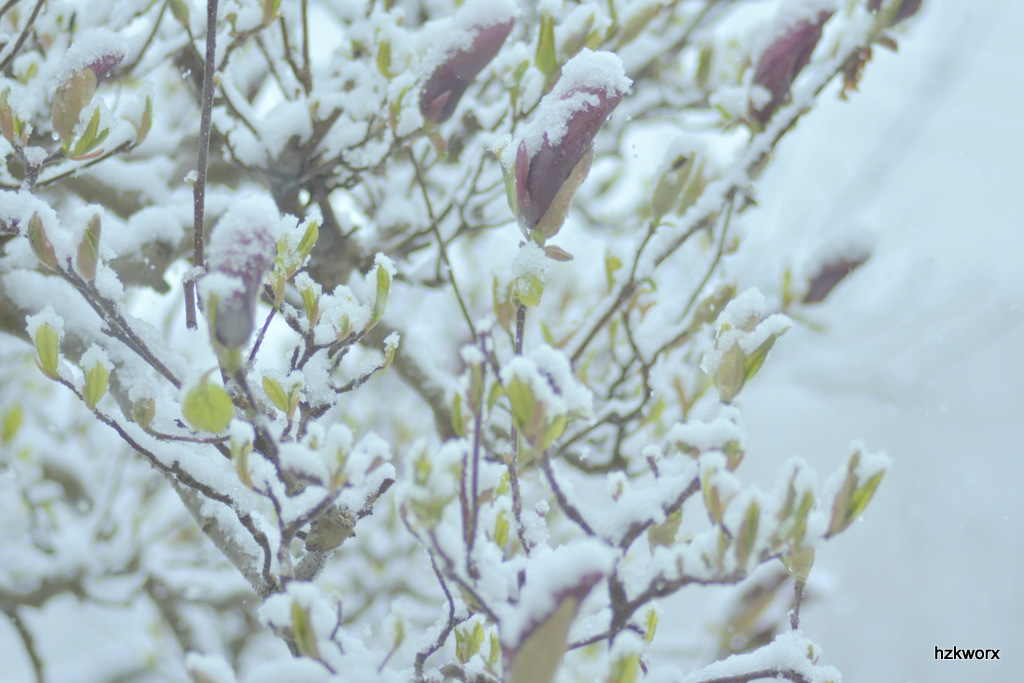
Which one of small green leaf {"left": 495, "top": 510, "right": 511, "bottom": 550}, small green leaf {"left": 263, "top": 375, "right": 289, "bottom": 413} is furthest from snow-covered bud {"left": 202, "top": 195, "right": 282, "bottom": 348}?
small green leaf {"left": 495, "top": 510, "right": 511, "bottom": 550}

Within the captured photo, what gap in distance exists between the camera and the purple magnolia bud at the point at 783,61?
74 centimetres

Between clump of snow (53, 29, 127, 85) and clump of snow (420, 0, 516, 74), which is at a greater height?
clump of snow (420, 0, 516, 74)

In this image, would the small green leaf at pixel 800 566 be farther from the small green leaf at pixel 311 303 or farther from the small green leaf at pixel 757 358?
the small green leaf at pixel 311 303

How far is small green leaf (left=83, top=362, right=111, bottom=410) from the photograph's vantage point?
50 centimetres

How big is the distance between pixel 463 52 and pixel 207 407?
428mm

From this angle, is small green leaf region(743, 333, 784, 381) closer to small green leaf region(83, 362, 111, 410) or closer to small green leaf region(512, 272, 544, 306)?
small green leaf region(512, 272, 544, 306)

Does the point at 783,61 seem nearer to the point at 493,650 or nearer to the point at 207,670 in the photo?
the point at 493,650

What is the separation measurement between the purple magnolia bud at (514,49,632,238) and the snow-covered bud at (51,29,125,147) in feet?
1.22

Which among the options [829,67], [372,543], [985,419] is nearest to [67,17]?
[829,67]

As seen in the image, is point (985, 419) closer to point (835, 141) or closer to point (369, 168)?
point (835, 141)

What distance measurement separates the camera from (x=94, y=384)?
0.51m

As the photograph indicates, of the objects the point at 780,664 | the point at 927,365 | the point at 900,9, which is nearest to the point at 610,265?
the point at 900,9

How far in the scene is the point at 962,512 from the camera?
4.53 metres

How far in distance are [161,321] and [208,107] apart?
141 centimetres
